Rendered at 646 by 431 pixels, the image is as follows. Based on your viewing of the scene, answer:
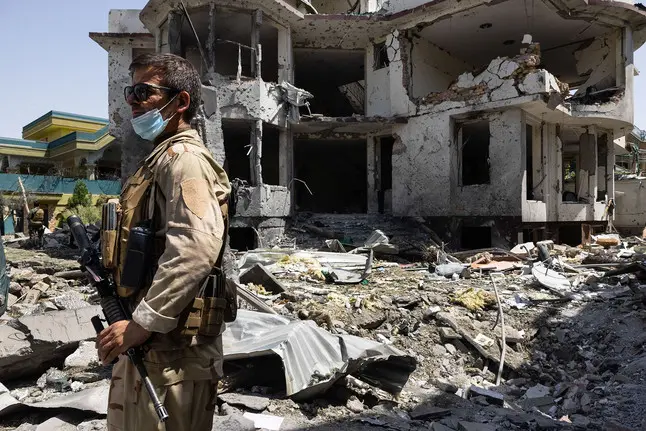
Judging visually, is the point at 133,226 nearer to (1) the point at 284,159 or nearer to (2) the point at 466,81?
(1) the point at 284,159

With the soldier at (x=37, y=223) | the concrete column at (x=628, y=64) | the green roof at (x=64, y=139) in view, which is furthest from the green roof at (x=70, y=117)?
the concrete column at (x=628, y=64)

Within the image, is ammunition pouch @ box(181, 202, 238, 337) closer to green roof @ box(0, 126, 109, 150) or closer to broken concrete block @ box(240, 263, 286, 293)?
broken concrete block @ box(240, 263, 286, 293)

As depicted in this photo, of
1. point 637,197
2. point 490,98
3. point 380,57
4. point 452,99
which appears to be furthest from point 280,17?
point 637,197

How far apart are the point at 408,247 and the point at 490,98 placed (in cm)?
435

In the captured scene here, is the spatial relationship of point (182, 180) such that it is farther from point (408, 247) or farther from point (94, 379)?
point (408, 247)

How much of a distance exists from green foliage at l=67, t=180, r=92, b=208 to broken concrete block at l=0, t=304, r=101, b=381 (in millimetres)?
21383

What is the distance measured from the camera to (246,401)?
311 cm

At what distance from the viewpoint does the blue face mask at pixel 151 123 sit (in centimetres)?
172

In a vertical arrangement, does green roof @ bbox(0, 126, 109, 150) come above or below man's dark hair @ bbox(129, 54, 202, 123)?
above

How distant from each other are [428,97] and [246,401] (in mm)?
11061

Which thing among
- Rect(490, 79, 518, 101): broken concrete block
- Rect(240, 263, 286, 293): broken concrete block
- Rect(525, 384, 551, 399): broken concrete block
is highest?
Rect(490, 79, 518, 101): broken concrete block

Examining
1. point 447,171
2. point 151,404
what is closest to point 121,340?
point 151,404

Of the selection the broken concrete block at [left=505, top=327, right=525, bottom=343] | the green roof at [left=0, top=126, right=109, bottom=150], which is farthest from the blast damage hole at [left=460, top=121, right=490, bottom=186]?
the green roof at [left=0, top=126, right=109, bottom=150]

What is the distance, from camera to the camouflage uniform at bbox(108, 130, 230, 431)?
1438 mm
